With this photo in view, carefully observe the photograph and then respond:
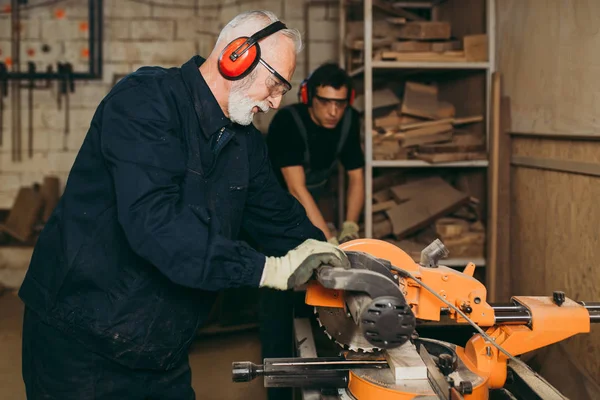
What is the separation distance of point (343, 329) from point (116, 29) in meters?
3.97

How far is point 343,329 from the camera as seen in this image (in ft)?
5.03

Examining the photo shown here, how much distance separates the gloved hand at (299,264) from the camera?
1.36m

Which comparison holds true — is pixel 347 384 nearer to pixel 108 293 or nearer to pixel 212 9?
pixel 108 293

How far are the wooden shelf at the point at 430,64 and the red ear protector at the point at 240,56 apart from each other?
204cm

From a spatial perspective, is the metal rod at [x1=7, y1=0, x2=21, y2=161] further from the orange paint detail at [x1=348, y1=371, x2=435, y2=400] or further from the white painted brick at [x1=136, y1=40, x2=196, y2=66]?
the orange paint detail at [x1=348, y1=371, x2=435, y2=400]

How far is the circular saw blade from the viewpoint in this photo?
1.50 m

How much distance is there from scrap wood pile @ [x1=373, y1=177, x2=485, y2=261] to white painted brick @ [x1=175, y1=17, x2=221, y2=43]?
1.96 meters

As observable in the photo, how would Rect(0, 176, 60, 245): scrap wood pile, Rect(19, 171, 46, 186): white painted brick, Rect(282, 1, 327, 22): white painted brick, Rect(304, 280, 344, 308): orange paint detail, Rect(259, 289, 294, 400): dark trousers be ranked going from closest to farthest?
Rect(304, 280, 344, 308): orange paint detail → Rect(259, 289, 294, 400): dark trousers → Rect(0, 176, 60, 245): scrap wood pile → Rect(282, 1, 327, 22): white painted brick → Rect(19, 171, 46, 186): white painted brick

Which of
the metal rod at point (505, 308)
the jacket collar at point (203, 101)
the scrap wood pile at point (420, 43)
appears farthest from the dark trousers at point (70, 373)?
the scrap wood pile at point (420, 43)

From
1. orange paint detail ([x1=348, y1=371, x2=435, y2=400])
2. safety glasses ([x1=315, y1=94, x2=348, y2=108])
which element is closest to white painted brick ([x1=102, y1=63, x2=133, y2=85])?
safety glasses ([x1=315, y1=94, x2=348, y2=108])

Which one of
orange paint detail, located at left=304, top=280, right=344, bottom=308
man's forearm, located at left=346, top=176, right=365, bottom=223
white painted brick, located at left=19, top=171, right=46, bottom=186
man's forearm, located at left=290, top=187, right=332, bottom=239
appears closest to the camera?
orange paint detail, located at left=304, top=280, right=344, bottom=308

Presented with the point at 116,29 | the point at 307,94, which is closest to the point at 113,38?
the point at 116,29

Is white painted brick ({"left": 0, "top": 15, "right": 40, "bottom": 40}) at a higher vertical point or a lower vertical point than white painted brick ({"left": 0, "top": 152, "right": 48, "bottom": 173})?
higher

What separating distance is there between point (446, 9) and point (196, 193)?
3154mm
